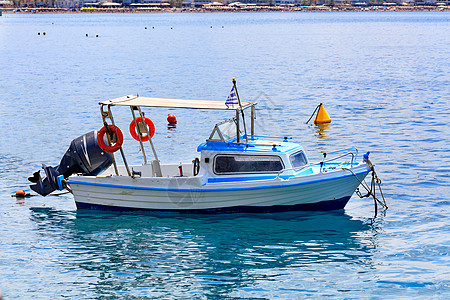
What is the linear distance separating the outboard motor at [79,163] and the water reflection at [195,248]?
3.86 ft

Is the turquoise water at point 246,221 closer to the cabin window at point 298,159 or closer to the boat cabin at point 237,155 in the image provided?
the boat cabin at point 237,155

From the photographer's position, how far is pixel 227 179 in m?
20.6

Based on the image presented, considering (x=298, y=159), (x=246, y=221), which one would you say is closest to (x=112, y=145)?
(x=246, y=221)

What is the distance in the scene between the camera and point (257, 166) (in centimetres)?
2066

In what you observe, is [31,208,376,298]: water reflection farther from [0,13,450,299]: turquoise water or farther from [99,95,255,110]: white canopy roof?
[99,95,255,110]: white canopy roof

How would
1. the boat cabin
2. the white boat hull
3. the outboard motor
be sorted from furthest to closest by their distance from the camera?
the outboard motor → the boat cabin → the white boat hull

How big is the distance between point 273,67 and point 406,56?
24.4m

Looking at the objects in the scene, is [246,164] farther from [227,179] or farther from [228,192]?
[228,192]

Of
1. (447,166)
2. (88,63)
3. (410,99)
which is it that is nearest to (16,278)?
(447,166)

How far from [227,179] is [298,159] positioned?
2653 mm

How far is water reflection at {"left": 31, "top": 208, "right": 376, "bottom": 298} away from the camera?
54.2 feet

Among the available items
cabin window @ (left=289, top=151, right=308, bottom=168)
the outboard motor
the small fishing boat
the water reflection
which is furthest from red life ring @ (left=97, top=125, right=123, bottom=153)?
cabin window @ (left=289, top=151, right=308, bottom=168)

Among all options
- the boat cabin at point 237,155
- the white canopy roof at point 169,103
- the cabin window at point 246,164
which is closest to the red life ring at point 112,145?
the boat cabin at point 237,155

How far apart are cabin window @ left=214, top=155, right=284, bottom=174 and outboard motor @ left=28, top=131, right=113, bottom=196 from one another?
428 cm
